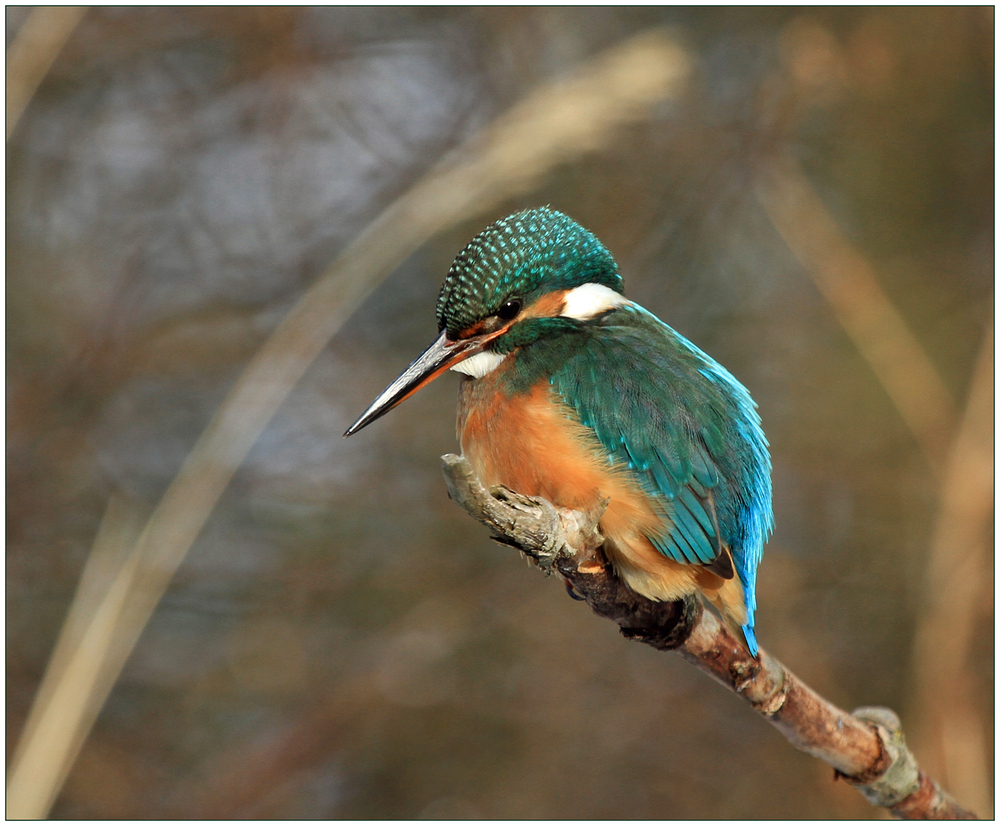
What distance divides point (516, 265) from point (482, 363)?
0.51 feet

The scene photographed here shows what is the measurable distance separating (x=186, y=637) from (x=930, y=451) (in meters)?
2.01

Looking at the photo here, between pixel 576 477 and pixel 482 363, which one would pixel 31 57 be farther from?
pixel 576 477

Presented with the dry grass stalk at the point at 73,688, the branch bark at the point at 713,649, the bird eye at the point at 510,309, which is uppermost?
the bird eye at the point at 510,309

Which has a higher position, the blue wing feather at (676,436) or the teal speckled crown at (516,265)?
the teal speckled crown at (516,265)

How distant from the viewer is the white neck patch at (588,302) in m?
1.38

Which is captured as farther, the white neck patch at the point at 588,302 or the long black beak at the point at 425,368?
the white neck patch at the point at 588,302

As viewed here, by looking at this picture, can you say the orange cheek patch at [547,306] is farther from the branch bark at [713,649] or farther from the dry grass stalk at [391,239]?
the branch bark at [713,649]

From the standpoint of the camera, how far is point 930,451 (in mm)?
2230

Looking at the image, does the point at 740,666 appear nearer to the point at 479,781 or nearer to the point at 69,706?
the point at 69,706

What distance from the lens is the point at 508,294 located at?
129 cm

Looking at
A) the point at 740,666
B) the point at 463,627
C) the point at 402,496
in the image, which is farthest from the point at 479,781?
the point at 740,666

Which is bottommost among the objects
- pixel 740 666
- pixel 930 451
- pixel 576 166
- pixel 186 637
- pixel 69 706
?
pixel 186 637

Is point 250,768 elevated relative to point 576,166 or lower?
lower

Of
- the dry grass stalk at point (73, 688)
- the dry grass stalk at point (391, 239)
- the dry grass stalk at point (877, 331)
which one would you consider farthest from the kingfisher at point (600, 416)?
the dry grass stalk at point (877, 331)
